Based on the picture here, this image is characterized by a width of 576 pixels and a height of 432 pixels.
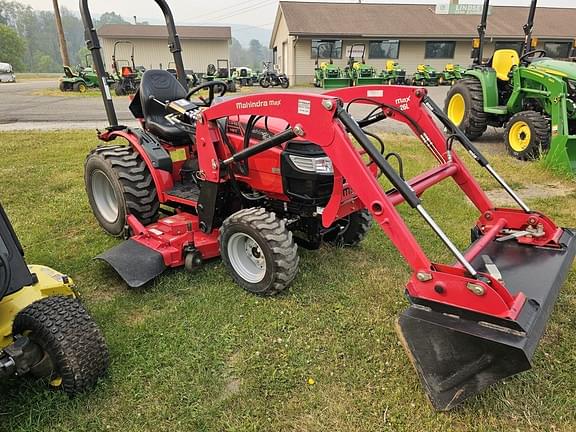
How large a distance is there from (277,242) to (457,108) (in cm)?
780

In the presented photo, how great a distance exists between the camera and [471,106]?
29.4 feet

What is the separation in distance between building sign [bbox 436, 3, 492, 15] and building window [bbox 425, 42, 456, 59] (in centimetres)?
295

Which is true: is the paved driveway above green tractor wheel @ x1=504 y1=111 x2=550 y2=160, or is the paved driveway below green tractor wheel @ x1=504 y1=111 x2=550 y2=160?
below

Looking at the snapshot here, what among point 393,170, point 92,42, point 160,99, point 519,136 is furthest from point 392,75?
point 393,170

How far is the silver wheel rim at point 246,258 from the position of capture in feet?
11.7

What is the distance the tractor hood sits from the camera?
24.2ft

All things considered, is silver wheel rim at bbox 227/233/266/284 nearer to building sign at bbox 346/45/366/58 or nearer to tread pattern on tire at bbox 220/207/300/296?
tread pattern on tire at bbox 220/207/300/296

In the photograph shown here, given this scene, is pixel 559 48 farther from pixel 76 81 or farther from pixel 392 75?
pixel 76 81

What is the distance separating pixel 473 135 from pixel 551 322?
22.7 feet

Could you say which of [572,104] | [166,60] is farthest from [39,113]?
[166,60]

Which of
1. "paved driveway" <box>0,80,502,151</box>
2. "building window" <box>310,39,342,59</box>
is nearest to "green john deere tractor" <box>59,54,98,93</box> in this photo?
"paved driveway" <box>0,80,502,151</box>

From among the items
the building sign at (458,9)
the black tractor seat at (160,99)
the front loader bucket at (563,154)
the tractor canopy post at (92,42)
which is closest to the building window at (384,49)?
the building sign at (458,9)

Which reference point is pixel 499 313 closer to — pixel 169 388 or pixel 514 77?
pixel 169 388

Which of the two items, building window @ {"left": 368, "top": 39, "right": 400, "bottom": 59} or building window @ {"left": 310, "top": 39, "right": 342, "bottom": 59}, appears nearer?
building window @ {"left": 310, "top": 39, "right": 342, "bottom": 59}
